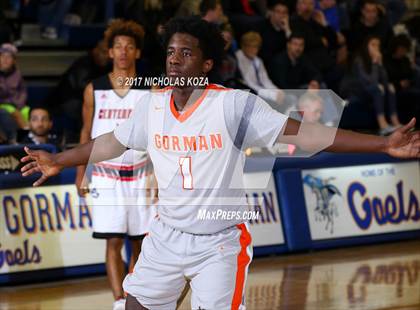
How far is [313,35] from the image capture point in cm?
1409

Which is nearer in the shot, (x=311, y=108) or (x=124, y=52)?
(x=124, y=52)

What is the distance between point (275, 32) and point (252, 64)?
1.08 m

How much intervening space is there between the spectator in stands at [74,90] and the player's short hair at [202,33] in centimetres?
664

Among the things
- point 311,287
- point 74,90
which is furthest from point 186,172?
point 74,90

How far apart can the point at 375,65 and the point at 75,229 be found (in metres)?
6.32

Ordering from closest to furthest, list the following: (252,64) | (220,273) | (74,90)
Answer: (220,273) → (74,90) → (252,64)

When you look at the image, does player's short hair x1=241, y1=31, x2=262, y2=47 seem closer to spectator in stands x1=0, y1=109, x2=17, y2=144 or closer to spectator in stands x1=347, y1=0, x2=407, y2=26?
spectator in stands x1=0, y1=109, x2=17, y2=144

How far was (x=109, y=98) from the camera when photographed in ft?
25.5

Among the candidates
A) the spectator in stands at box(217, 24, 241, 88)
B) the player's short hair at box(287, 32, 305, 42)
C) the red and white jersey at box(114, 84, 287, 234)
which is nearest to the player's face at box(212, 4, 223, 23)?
the spectator in stands at box(217, 24, 241, 88)

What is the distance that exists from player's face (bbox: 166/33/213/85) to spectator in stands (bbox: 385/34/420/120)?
33.3 feet

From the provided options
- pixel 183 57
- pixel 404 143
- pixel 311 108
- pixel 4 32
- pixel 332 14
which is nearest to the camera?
pixel 404 143

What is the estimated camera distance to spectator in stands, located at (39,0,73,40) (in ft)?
43.3

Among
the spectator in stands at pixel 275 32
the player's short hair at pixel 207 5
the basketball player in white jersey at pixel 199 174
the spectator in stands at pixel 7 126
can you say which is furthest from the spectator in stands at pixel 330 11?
the basketball player in white jersey at pixel 199 174

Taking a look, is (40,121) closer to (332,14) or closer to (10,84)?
(10,84)
